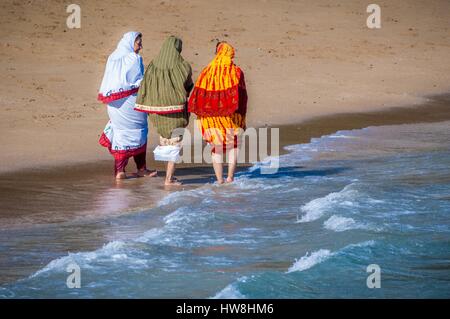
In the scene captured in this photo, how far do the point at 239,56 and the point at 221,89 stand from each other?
10.3 metres

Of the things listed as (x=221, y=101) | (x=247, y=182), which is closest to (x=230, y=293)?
(x=221, y=101)

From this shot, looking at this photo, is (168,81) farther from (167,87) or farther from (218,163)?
(218,163)

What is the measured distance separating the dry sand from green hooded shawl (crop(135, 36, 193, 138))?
2018 mm

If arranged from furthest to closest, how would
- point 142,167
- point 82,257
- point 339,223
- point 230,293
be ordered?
1. point 142,167
2. point 339,223
3. point 82,257
4. point 230,293

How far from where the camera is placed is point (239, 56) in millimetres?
21031

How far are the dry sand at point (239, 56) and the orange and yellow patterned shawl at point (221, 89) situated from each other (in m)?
2.45

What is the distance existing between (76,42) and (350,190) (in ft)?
37.7

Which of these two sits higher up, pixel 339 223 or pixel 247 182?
pixel 247 182

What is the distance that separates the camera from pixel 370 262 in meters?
8.63

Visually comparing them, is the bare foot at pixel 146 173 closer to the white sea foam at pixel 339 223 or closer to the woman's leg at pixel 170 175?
the woman's leg at pixel 170 175

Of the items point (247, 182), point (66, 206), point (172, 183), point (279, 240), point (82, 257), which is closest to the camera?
point (82, 257)

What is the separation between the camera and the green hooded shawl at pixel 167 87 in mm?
10953

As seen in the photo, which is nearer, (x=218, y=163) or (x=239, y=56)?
(x=218, y=163)

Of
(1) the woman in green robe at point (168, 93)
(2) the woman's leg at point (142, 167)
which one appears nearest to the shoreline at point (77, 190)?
(2) the woman's leg at point (142, 167)
